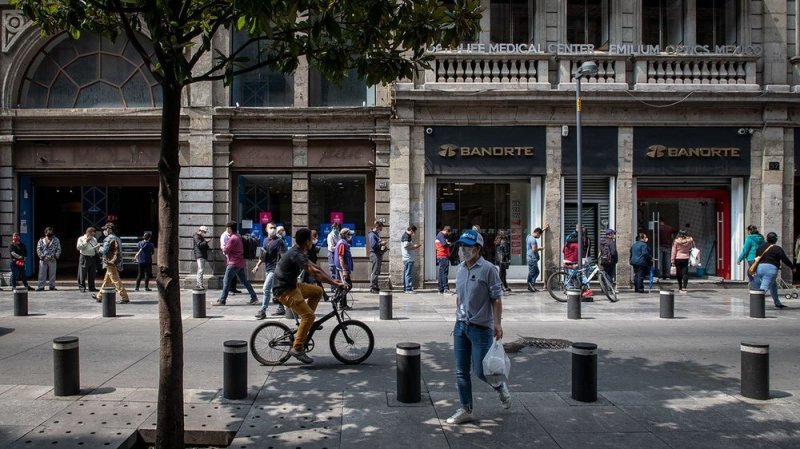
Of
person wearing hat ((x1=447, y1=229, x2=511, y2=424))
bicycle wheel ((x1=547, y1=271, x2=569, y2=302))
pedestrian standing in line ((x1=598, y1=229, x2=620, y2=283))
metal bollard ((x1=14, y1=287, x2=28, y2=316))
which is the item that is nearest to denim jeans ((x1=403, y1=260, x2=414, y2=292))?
bicycle wheel ((x1=547, y1=271, x2=569, y2=302))

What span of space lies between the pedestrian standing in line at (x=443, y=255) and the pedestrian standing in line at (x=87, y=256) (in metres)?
9.30

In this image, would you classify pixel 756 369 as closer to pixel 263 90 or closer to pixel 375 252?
pixel 375 252

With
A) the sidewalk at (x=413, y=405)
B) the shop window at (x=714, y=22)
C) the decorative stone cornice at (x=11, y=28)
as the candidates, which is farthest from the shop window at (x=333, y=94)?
the shop window at (x=714, y=22)

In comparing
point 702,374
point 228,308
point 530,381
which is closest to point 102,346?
point 228,308

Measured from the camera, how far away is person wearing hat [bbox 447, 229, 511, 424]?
214 inches

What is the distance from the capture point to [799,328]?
1073 centimetres

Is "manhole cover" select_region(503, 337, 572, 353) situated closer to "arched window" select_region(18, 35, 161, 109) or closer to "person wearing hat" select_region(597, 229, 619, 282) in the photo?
"person wearing hat" select_region(597, 229, 619, 282)

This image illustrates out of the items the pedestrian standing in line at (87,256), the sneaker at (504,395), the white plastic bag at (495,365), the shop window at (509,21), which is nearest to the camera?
the white plastic bag at (495,365)

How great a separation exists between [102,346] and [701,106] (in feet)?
54.2

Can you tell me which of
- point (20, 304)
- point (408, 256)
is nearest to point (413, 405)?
point (20, 304)

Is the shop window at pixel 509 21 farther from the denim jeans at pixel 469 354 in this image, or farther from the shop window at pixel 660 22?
the denim jeans at pixel 469 354

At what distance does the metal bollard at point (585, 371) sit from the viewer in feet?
19.9

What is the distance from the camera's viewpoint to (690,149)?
55.5ft

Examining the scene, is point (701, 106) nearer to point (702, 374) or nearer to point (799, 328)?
point (799, 328)
